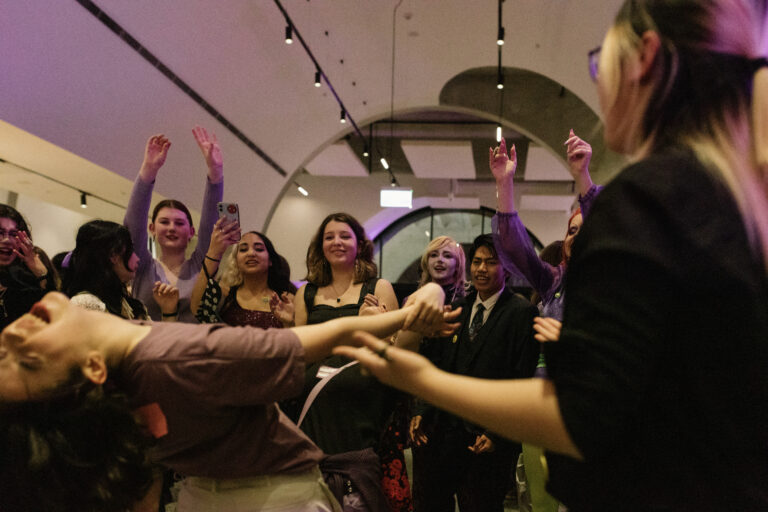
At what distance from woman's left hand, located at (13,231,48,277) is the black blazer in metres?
2.27

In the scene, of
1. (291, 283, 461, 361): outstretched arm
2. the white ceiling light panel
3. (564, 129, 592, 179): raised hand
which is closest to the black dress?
(291, 283, 461, 361): outstretched arm

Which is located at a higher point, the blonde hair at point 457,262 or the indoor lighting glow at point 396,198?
the indoor lighting glow at point 396,198

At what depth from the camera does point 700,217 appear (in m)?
0.74

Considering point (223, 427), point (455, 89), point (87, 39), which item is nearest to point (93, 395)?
point (223, 427)

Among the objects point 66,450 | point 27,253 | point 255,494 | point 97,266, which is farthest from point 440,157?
point 66,450

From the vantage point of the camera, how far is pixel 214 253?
3172mm

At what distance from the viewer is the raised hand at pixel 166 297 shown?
9.71 feet

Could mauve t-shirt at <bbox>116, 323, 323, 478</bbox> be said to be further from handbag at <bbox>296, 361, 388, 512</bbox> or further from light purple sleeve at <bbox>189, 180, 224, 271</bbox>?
light purple sleeve at <bbox>189, 180, 224, 271</bbox>

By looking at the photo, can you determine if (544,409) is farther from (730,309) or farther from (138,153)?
(138,153)

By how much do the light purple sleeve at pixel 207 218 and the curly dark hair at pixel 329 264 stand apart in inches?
25.4

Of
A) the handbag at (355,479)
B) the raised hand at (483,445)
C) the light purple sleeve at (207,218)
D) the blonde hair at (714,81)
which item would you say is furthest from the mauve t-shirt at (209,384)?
the light purple sleeve at (207,218)

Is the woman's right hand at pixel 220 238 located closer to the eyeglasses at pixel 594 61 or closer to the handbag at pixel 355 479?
the handbag at pixel 355 479

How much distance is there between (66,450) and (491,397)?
834mm

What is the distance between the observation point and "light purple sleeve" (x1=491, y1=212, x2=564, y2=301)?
286cm
